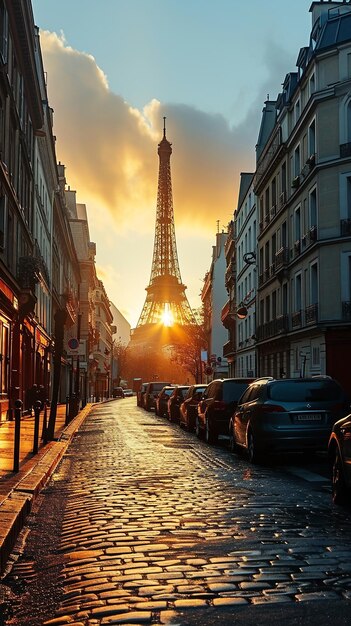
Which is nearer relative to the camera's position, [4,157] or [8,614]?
[8,614]

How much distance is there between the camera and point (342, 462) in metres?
8.73

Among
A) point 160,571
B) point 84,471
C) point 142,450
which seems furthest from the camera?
point 142,450

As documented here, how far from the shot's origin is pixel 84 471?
42.2 ft

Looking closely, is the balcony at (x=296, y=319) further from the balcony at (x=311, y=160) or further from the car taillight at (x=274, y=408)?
the car taillight at (x=274, y=408)

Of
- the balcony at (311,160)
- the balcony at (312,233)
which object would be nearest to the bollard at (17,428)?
the balcony at (312,233)

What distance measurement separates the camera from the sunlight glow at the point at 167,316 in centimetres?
14500

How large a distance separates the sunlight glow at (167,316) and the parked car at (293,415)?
12992 cm

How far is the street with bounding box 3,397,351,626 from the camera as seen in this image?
4.65 m

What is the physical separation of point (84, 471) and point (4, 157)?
49.1 ft

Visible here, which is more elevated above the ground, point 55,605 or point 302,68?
point 302,68

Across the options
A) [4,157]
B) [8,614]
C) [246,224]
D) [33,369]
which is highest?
[246,224]

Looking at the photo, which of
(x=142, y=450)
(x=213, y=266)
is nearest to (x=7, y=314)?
(x=142, y=450)

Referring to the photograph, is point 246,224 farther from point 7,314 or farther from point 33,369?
point 7,314

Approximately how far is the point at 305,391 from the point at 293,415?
0.54 meters
